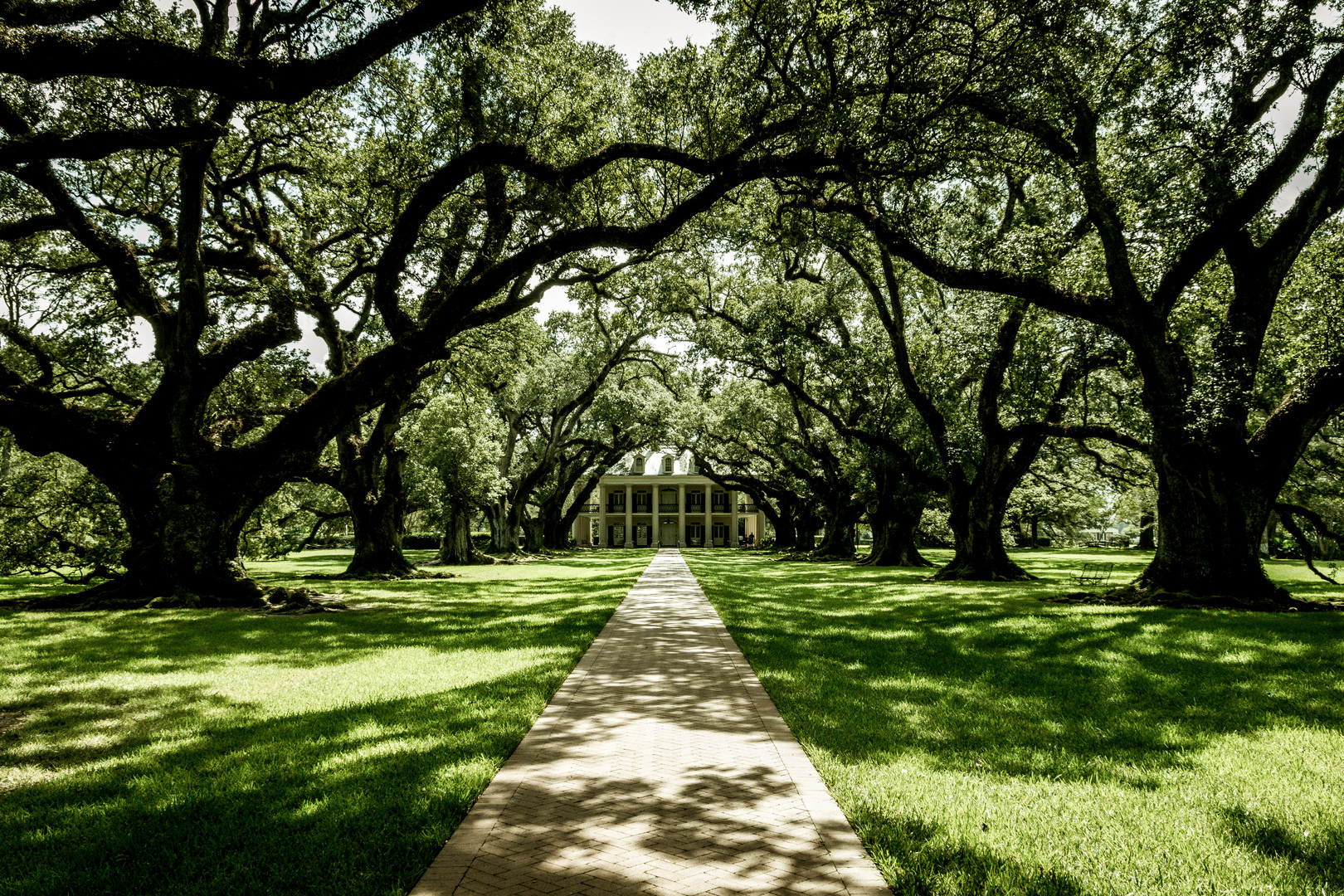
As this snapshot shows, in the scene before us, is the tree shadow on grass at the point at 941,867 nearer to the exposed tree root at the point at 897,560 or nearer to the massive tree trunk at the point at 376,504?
the massive tree trunk at the point at 376,504

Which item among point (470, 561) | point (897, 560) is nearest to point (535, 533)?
point (470, 561)

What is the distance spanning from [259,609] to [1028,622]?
13549 mm

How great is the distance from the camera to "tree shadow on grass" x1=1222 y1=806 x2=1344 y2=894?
295 centimetres

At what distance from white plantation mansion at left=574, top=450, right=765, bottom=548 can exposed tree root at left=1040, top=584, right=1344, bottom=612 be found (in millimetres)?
50526

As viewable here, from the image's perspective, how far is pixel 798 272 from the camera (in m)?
20.4

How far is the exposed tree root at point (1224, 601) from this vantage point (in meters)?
11.7

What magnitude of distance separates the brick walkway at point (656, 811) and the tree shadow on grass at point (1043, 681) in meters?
0.67

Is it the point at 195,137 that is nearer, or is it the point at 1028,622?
the point at 195,137

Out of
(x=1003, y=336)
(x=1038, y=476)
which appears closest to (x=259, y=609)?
(x=1003, y=336)

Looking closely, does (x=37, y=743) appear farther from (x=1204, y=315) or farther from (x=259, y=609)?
(x=1204, y=315)

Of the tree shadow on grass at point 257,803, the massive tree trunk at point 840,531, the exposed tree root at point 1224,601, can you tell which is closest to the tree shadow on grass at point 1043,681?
the exposed tree root at point 1224,601

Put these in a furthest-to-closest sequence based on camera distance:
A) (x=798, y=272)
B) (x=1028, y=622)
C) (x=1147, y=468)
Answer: (x=1147, y=468), (x=798, y=272), (x=1028, y=622)

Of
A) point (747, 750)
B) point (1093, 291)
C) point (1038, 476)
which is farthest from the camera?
point (1038, 476)

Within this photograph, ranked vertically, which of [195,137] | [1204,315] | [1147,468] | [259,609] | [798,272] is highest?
[798,272]
